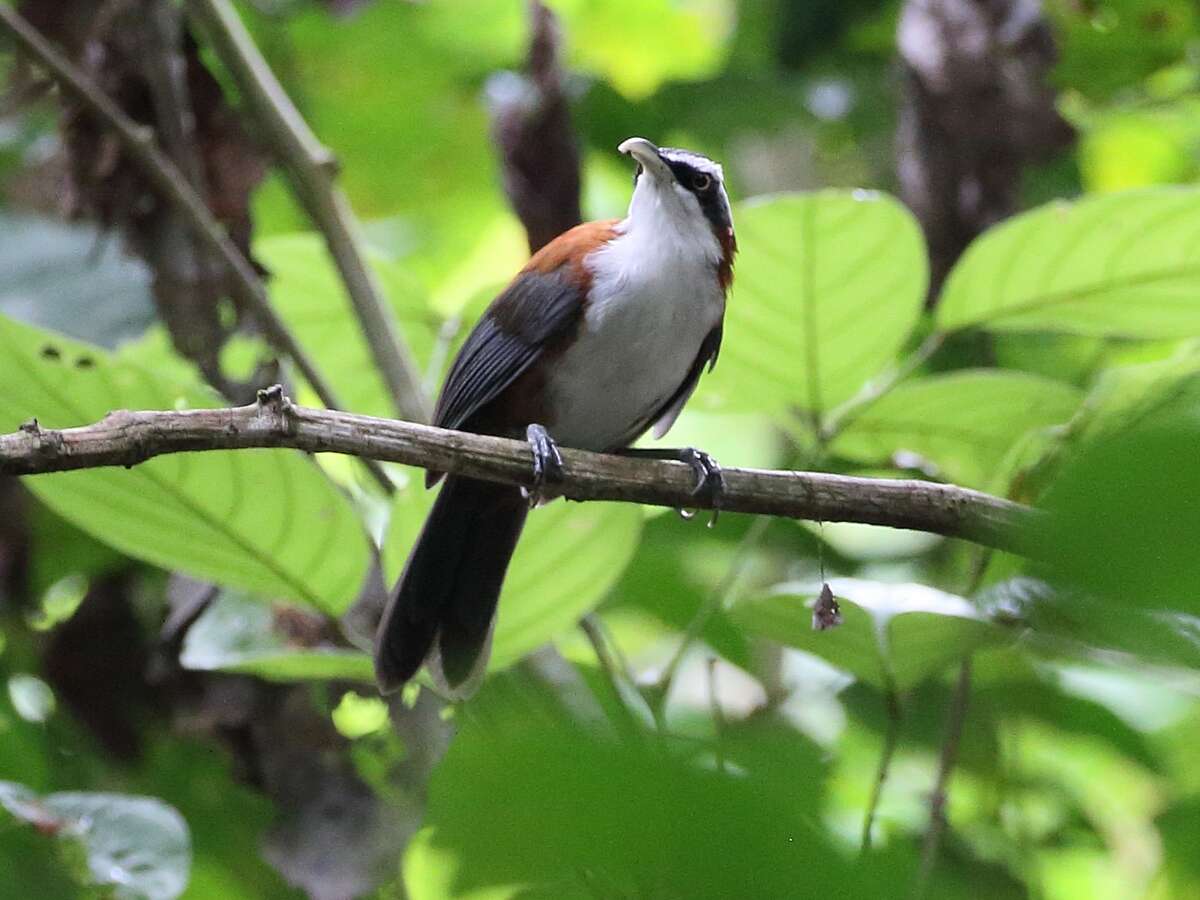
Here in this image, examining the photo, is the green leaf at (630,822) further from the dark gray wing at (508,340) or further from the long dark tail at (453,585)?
the dark gray wing at (508,340)

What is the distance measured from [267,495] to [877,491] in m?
0.90

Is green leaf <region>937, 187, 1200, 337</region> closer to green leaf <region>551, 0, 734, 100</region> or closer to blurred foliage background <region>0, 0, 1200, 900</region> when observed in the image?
blurred foliage background <region>0, 0, 1200, 900</region>

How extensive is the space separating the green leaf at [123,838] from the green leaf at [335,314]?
45.2 inches

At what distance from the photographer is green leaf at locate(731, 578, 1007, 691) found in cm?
188

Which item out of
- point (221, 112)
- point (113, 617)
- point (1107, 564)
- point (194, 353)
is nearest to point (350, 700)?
point (113, 617)

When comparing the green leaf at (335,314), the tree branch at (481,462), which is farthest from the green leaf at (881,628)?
the green leaf at (335,314)

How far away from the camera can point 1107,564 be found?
42cm

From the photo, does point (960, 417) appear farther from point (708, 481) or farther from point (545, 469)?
point (545, 469)

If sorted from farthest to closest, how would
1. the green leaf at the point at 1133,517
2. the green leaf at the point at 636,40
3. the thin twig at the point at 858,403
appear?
the green leaf at the point at 636,40 → the thin twig at the point at 858,403 → the green leaf at the point at 1133,517

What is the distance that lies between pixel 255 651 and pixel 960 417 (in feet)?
4.55

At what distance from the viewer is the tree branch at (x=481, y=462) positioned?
157 cm

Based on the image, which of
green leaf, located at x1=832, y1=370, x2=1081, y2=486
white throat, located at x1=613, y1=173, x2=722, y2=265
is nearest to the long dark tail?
white throat, located at x1=613, y1=173, x2=722, y2=265

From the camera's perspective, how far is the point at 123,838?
6.50 ft

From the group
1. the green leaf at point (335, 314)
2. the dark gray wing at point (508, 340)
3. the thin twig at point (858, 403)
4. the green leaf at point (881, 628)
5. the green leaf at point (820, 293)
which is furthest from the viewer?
the green leaf at point (335, 314)
